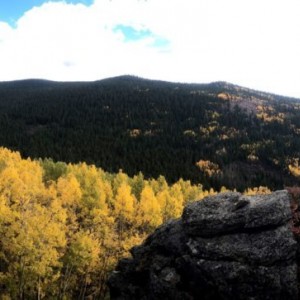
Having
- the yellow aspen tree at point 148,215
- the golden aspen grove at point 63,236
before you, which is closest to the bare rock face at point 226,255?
the golden aspen grove at point 63,236

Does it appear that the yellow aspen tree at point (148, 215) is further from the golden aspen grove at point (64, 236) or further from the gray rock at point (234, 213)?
the gray rock at point (234, 213)

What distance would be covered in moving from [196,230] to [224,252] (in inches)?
114

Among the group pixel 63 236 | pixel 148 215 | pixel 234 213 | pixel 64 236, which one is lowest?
pixel 148 215

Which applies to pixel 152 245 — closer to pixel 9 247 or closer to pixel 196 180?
pixel 9 247

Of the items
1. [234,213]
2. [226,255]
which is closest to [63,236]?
[234,213]

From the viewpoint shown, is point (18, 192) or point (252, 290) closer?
point (252, 290)

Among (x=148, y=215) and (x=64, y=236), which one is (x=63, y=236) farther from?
(x=148, y=215)

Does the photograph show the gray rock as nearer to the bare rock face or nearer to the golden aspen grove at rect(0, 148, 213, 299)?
the bare rock face

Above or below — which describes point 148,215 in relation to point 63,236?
below

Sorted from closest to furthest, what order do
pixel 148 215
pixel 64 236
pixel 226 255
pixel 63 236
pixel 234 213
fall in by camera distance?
pixel 226 255 < pixel 234 213 < pixel 63 236 < pixel 64 236 < pixel 148 215

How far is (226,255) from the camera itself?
98.0 ft

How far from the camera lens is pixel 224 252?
30.0 meters

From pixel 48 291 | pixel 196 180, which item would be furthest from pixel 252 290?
pixel 196 180

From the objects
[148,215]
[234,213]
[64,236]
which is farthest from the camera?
[148,215]
